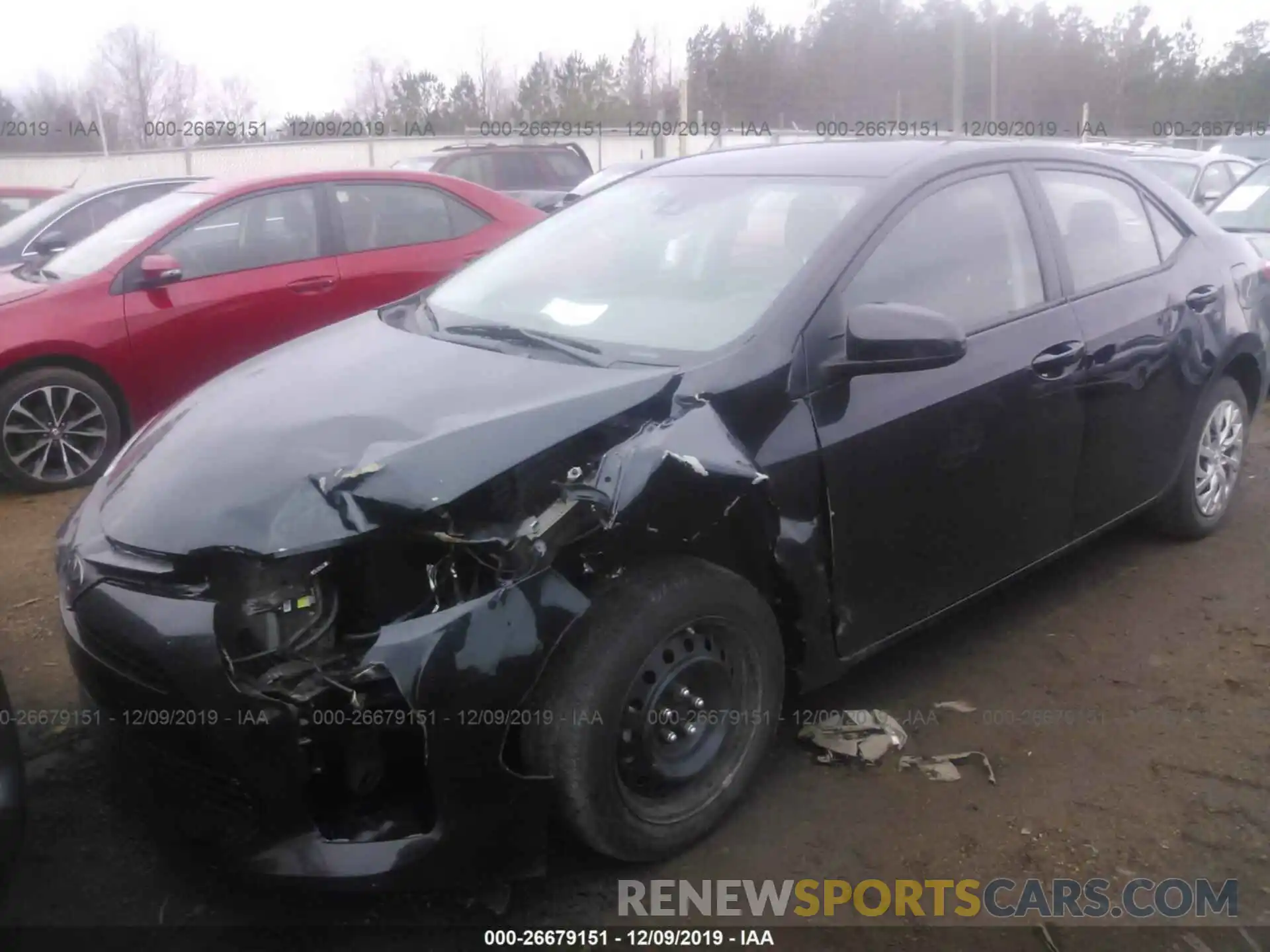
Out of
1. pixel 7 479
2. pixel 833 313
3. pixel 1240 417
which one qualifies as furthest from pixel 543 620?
pixel 7 479

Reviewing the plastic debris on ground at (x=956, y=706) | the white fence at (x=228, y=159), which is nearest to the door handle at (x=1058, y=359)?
the plastic debris on ground at (x=956, y=706)

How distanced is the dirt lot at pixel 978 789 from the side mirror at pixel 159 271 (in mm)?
2088

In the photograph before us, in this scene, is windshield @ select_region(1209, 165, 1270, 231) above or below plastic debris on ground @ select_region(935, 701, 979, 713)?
above

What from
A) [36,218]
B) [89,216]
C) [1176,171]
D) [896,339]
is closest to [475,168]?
[89,216]

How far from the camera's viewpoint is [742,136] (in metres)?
20.9

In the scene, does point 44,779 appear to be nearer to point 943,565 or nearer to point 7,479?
point 943,565

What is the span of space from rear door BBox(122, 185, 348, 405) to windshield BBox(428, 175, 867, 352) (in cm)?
254

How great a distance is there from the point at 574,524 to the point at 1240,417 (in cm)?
348

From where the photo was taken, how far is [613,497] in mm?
2332

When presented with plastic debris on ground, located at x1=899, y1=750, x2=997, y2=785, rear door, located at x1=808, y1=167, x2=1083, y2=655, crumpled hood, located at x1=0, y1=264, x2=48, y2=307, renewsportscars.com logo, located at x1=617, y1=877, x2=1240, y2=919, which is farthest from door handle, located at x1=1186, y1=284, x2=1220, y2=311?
crumpled hood, located at x1=0, y1=264, x2=48, y2=307

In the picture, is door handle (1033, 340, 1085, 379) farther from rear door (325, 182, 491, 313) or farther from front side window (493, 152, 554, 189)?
front side window (493, 152, 554, 189)

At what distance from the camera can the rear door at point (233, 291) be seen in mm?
5617

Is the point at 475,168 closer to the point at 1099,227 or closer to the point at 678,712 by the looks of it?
the point at 1099,227

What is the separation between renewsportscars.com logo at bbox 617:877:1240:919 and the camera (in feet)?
8.07
